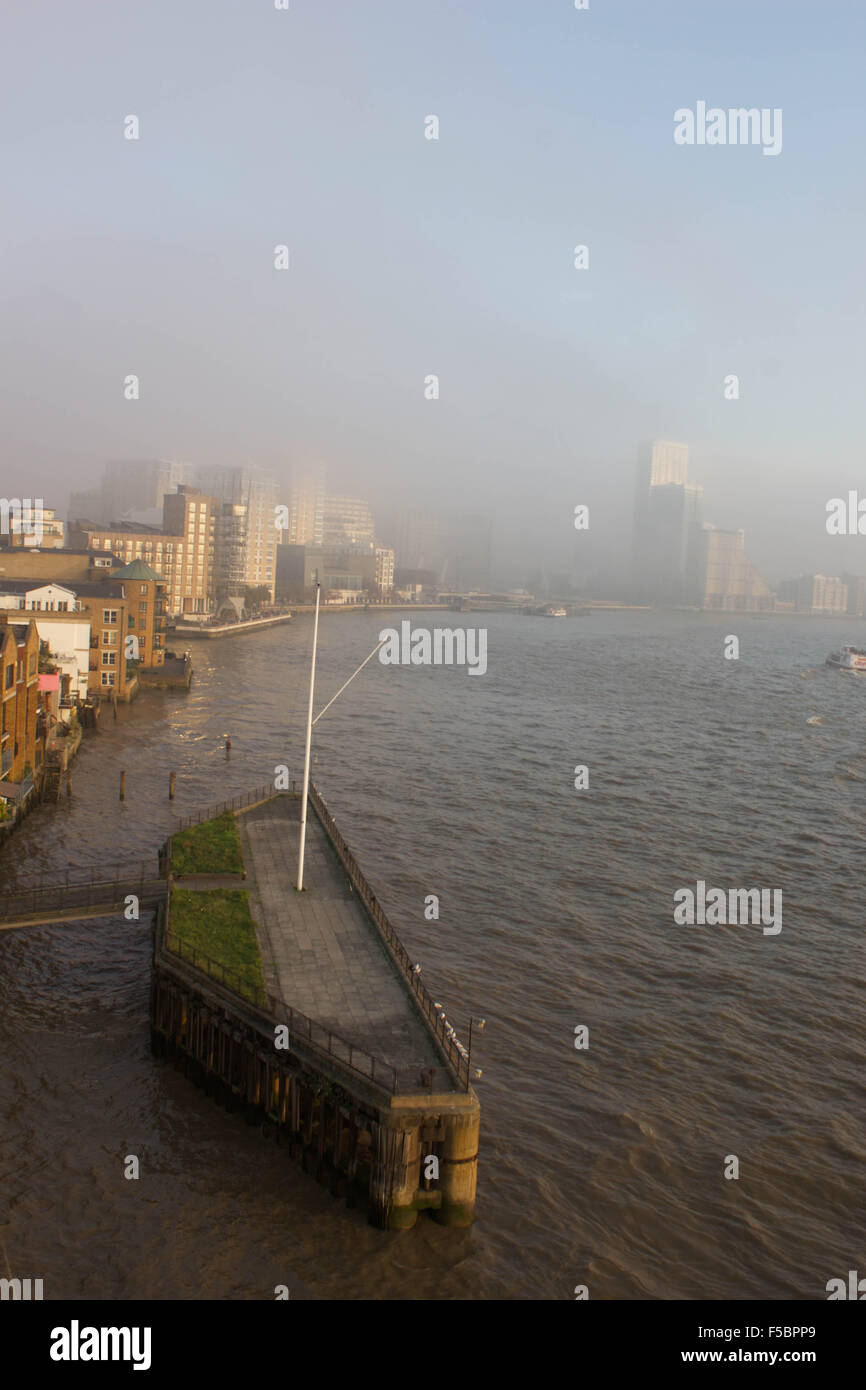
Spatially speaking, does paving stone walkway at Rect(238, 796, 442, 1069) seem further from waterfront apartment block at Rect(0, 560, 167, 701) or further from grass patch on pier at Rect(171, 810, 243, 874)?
waterfront apartment block at Rect(0, 560, 167, 701)

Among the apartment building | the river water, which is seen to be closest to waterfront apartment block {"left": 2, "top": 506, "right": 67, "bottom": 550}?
the apartment building

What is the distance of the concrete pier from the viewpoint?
1816 cm

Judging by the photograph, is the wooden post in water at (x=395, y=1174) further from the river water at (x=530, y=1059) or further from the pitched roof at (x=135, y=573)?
the pitched roof at (x=135, y=573)

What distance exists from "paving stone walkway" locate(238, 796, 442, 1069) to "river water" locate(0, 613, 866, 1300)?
2.97 metres

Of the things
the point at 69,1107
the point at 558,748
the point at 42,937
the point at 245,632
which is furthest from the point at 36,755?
the point at 245,632

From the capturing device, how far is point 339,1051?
19.9 m

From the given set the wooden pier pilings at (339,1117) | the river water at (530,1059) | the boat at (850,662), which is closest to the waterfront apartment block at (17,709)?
the river water at (530,1059)

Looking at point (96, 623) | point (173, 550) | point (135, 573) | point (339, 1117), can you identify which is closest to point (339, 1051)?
point (339, 1117)

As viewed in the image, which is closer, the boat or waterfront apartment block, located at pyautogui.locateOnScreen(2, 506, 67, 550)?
waterfront apartment block, located at pyautogui.locateOnScreen(2, 506, 67, 550)

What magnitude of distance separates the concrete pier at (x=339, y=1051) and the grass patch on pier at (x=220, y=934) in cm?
15
